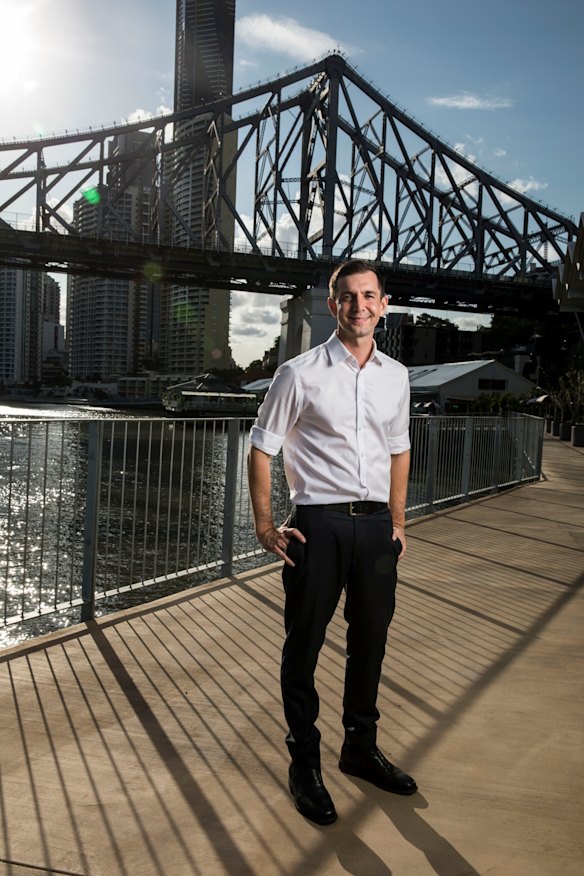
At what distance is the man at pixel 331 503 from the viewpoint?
6.97ft

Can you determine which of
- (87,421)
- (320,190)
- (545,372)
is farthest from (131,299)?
(87,421)

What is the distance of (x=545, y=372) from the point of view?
53781 mm

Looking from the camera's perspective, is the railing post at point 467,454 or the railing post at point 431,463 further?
the railing post at point 467,454

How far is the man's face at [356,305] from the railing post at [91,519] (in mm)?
2004

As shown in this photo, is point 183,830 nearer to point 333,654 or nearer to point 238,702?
point 238,702

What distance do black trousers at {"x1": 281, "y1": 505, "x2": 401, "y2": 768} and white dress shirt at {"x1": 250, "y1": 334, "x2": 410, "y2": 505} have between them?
2.9 inches

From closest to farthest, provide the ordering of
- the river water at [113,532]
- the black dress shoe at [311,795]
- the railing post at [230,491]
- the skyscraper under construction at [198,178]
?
the black dress shoe at [311,795]
the river water at [113,532]
the railing post at [230,491]
the skyscraper under construction at [198,178]

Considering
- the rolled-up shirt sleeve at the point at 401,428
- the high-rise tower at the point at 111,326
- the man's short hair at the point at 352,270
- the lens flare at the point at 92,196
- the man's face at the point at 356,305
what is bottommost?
the rolled-up shirt sleeve at the point at 401,428

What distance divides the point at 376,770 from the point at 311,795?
0.83ft

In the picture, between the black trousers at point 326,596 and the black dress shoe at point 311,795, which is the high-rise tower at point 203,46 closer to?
the black trousers at point 326,596

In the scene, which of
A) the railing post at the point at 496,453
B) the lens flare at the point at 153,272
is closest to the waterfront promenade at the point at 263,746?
the railing post at the point at 496,453

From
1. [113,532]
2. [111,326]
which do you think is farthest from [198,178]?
[113,532]

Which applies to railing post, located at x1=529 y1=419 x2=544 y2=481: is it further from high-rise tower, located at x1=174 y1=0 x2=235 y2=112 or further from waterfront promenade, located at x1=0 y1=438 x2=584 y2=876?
high-rise tower, located at x1=174 y1=0 x2=235 y2=112

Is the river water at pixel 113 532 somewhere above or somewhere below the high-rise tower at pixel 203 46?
below
